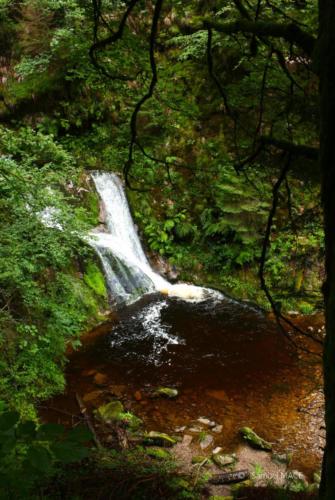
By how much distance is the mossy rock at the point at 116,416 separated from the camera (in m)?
6.47

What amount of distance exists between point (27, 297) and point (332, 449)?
5219mm

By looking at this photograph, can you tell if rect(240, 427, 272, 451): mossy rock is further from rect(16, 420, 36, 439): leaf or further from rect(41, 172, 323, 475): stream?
rect(16, 420, 36, 439): leaf

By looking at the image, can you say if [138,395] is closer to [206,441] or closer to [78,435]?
[206,441]

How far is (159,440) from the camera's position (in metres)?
6.11

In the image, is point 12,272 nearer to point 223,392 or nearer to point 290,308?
point 223,392

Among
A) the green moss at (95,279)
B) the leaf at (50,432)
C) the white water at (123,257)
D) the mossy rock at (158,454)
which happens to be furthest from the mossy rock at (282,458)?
the green moss at (95,279)

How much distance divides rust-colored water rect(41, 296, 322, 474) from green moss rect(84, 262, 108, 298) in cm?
87

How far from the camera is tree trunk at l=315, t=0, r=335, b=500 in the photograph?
109cm

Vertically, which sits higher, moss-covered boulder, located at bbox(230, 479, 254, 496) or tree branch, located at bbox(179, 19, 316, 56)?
tree branch, located at bbox(179, 19, 316, 56)

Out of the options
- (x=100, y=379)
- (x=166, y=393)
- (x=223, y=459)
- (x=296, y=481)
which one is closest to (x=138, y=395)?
(x=166, y=393)

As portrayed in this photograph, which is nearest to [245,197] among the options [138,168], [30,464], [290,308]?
[290,308]

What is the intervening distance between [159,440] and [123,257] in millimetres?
6352

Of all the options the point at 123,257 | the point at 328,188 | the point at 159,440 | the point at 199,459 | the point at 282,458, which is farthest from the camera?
the point at 123,257

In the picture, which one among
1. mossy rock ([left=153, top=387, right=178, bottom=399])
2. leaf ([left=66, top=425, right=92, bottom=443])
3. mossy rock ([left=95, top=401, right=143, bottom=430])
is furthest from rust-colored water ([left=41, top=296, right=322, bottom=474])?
leaf ([left=66, top=425, right=92, bottom=443])
